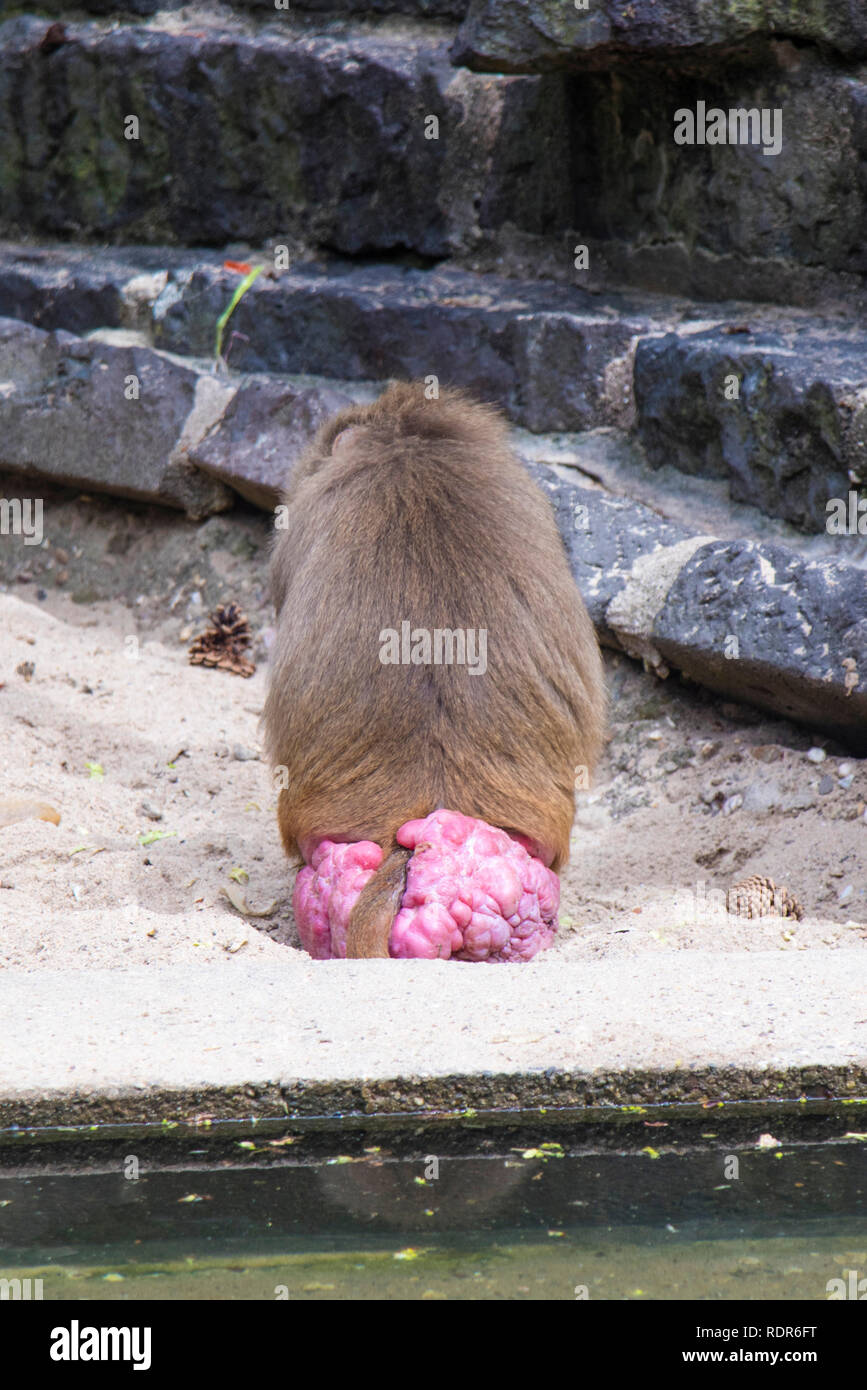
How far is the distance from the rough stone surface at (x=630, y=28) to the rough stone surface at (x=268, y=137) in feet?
1.73

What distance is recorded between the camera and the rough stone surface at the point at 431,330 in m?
4.37

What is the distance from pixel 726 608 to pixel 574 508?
0.67m

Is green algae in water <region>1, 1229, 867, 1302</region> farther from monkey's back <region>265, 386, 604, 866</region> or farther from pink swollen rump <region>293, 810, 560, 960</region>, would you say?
monkey's back <region>265, 386, 604, 866</region>

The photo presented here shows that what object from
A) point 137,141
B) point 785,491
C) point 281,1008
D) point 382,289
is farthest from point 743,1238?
point 137,141

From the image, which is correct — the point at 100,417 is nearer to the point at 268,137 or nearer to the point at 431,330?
the point at 268,137

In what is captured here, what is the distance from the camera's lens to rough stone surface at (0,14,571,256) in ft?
15.5

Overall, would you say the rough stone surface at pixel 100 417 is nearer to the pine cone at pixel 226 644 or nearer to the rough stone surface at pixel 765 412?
the pine cone at pixel 226 644

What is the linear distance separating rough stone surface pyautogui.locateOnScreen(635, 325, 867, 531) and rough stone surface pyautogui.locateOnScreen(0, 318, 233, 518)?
162 cm

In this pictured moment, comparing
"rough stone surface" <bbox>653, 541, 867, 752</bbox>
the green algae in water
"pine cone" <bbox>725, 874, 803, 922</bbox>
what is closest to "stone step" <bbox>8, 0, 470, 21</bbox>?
"rough stone surface" <bbox>653, 541, 867, 752</bbox>

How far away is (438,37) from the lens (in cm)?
486

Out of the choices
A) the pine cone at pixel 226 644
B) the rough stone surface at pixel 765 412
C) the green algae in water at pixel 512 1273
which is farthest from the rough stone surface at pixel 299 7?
the green algae in water at pixel 512 1273

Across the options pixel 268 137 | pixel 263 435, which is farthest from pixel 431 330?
pixel 268 137

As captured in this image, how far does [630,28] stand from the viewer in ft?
12.7

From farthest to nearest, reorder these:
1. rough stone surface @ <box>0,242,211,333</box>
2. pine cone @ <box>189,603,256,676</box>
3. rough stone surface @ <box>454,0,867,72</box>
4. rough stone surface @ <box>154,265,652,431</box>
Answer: rough stone surface @ <box>0,242,211,333</box> → pine cone @ <box>189,603,256,676</box> → rough stone surface @ <box>154,265,652,431</box> → rough stone surface @ <box>454,0,867,72</box>
